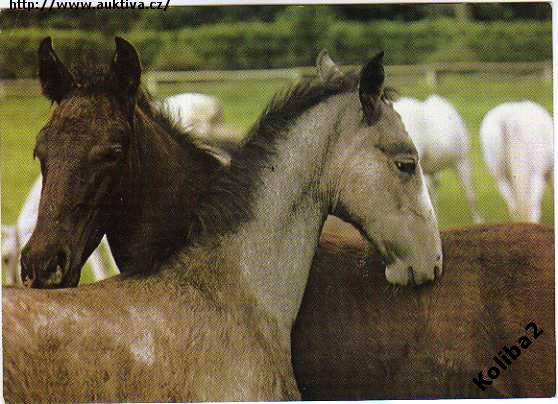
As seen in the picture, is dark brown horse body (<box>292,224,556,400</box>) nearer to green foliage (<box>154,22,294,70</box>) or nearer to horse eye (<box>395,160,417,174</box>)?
horse eye (<box>395,160,417,174</box>)

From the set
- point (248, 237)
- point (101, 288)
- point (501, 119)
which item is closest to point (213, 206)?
point (248, 237)

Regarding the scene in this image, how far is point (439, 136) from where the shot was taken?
179 inches

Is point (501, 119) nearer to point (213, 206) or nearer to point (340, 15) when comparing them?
point (340, 15)

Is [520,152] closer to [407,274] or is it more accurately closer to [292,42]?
[407,274]

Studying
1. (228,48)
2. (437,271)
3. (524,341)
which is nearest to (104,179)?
(228,48)

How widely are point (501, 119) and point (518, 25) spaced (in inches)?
18.8

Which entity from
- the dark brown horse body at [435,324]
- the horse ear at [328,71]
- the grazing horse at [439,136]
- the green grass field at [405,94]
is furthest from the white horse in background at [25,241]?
the grazing horse at [439,136]

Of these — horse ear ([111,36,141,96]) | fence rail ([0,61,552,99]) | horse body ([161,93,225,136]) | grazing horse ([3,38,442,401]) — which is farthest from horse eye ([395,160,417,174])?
horse ear ([111,36,141,96])

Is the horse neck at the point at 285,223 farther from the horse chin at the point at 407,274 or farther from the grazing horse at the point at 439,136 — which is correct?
the grazing horse at the point at 439,136

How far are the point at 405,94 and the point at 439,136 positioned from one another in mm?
385

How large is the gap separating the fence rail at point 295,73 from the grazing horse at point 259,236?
0.34 m

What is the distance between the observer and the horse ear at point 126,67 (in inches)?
144

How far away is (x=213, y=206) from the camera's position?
12.1ft

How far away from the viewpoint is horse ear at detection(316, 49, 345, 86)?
3.77 meters
